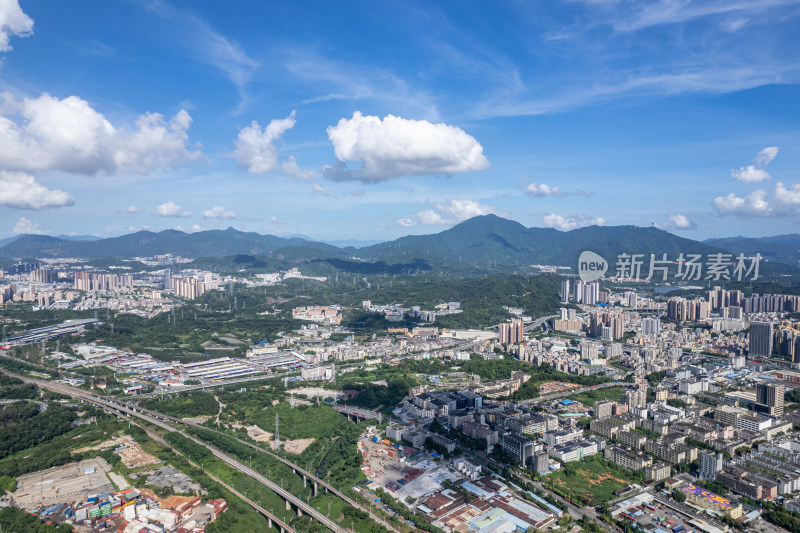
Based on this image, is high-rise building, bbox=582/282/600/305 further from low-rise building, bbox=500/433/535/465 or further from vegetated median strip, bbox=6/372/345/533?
vegetated median strip, bbox=6/372/345/533

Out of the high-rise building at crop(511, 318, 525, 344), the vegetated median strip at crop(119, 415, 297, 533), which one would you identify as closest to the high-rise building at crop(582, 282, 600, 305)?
the high-rise building at crop(511, 318, 525, 344)

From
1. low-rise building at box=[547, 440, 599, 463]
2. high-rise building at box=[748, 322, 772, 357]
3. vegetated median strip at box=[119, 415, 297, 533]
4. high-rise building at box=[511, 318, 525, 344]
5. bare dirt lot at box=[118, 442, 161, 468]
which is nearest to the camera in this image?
vegetated median strip at box=[119, 415, 297, 533]

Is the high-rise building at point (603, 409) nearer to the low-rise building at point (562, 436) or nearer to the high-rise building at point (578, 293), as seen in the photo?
the low-rise building at point (562, 436)

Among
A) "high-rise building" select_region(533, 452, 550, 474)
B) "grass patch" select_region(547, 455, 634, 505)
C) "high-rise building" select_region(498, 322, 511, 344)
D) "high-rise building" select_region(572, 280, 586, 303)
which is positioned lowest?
"grass patch" select_region(547, 455, 634, 505)

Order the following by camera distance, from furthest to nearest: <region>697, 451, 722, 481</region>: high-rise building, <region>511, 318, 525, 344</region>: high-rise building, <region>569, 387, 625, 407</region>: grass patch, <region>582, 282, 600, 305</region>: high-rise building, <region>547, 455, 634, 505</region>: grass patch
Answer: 1. <region>582, 282, 600, 305</region>: high-rise building
2. <region>511, 318, 525, 344</region>: high-rise building
3. <region>569, 387, 625, 407</region>: grass patch
4. <region>697, 451, 722, 481</region>: high-rise building
5. <region>547, 455, 634, 505</region>: grass patch

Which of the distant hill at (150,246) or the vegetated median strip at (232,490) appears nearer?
the vegetated median strip at (232,490)

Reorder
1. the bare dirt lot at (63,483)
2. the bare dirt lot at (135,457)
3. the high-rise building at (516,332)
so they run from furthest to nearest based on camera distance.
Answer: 1. the high-rise building at (516,332)
2. the bare dirt lot at (135,457)
3. the bare dirt lot at (63,483)

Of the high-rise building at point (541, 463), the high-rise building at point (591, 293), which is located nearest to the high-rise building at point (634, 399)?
the high-rise building at point (541, 463)
